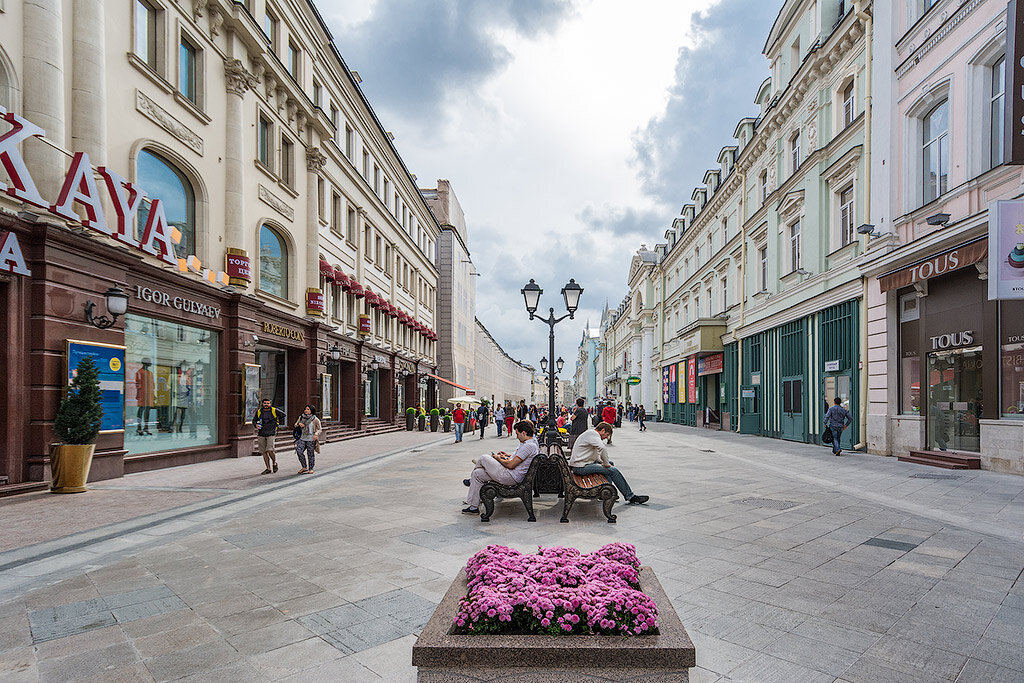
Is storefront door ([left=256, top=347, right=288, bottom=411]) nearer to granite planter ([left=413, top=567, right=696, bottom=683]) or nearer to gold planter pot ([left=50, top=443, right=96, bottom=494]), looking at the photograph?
gold planter pot ([left=50, top=443, right=96, bottom=494])

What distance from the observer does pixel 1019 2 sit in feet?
26.7

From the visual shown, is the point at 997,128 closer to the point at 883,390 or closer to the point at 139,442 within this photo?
the point at 883,390

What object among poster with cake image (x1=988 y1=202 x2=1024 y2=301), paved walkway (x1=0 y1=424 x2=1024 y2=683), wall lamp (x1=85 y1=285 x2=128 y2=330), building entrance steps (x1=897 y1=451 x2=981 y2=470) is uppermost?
poster with cake image (x1=988 y1=202 x2=1024 y2=301)

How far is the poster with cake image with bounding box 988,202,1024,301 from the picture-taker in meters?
8.44

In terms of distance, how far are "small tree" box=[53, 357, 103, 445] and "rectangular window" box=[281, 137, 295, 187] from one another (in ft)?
40.3

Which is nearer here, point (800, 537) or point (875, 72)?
point (800, 537)

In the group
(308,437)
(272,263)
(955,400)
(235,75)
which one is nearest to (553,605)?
(308,437)

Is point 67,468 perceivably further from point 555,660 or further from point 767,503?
point 767,503

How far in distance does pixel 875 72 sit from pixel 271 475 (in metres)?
18.5

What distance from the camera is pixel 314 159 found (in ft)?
71.9

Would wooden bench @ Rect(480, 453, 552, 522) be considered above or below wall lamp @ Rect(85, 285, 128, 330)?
below

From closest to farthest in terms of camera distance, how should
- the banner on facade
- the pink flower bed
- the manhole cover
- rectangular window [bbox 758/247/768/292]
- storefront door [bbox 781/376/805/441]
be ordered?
the pink flower bed
the manhole cover
the banner on facade
storefront door [bbox 781/376/805/441]
rectangular window [bbox 758/247/768/292]

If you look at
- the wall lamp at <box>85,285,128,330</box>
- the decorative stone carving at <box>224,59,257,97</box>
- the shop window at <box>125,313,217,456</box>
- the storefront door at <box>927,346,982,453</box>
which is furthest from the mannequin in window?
the storefront door at <box>927,346,982,453</box>

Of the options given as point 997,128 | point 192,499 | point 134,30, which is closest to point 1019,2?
point 997,128
